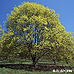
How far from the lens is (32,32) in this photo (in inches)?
645

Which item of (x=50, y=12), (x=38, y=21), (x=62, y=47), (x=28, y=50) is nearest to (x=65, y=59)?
(x=62, y=47)

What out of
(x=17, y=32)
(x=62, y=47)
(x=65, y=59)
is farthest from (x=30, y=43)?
(x=65, y=59)

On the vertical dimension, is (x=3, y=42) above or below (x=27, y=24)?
below

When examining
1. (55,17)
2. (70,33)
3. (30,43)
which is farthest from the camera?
A: (55,17)

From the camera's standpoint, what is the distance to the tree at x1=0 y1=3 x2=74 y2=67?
1580 cm

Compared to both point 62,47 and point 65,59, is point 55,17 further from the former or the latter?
point 65,59

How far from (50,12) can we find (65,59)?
30.0ft

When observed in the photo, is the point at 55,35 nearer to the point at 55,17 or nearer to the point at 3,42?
the point at 55,17

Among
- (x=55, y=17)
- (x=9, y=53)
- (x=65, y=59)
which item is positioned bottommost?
(x=65, y=59)

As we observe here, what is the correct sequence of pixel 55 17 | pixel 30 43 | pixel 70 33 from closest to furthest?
pixel 30 43, pixel 70 33, pixel 55 17

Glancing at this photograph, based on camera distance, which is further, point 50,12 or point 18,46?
point 50,12

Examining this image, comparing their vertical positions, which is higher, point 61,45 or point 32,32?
point 32,32

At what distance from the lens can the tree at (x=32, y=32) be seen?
15.8 metres

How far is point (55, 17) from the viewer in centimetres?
1995
